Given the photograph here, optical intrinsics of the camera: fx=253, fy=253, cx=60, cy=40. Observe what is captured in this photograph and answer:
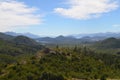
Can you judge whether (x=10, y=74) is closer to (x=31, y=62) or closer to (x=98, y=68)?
(x=31, y=62)

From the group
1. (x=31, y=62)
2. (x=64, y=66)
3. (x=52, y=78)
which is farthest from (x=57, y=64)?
(x=52, y=78)

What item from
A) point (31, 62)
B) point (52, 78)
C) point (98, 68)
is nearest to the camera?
point (52, 78)

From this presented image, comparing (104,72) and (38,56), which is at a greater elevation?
Answer: (38,56)

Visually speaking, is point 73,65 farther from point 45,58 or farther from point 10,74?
point 10,74

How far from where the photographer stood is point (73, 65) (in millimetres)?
183750

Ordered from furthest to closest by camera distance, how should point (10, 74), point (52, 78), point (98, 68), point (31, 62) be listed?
1. point (98, 68)
2. point (31, 62)
3. point (10, 74)
4. point (52, 78)

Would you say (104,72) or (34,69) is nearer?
(34,69)

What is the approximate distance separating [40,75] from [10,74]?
20.1m

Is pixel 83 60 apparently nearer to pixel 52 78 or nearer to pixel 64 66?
pixel 64 66

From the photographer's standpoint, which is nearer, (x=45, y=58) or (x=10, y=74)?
(x=10, y=74)

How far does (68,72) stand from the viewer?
167 metres

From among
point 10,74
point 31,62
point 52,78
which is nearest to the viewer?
point 52,78

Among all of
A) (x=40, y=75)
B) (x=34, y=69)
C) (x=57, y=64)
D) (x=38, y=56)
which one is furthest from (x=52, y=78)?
(x=38, y=56)

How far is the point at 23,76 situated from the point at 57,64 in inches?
1338
